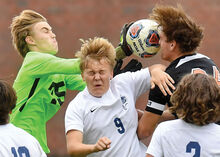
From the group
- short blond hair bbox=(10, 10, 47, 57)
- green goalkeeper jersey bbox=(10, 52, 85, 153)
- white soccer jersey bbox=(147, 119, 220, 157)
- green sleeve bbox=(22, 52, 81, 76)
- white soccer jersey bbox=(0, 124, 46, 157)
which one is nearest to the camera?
white soccer jersey bbox=(147, 119, 220, 157)

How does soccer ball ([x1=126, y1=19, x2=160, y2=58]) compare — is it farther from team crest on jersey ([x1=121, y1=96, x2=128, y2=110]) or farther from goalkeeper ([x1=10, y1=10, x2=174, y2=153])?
goalkeeper ([x1=10, y1=10, x2=174, y2=153])

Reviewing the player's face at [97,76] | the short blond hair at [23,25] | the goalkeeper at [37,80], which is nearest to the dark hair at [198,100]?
the player's face at [97,76]

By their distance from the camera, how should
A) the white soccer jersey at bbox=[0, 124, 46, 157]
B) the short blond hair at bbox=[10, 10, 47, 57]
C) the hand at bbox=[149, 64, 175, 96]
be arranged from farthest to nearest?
the short blond hair at bbox=[10, 10, 47, 57] → the hand at bbox=[149, 64, 175, 96] → the white soccer jersey at bbox=[0, 124, 46, 157]

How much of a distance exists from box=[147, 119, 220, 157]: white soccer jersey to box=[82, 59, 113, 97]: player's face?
761mm

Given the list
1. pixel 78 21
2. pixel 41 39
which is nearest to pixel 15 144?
pixel 41 39

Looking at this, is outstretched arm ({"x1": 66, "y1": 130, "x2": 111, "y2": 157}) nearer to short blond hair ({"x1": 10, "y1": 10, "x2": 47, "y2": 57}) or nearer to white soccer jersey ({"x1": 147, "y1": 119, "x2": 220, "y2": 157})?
white soccer jersey ({"x1": 147, "y1": 119, "x2": 220, "y2": 157})

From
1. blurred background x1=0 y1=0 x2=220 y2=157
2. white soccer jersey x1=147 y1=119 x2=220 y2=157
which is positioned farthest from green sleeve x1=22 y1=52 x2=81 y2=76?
blurred background x1=0 y1=0 x2=220 y2=157

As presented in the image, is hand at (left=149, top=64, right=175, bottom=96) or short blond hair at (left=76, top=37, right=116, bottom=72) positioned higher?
short blond hair at (left=76, top=37, right=116, bottom=72)

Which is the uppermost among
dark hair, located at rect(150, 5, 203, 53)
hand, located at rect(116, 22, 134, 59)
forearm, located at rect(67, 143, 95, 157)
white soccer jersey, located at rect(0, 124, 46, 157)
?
dark hair, located at rect(150, 5, 203, 53)

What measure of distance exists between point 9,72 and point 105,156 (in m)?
5.82

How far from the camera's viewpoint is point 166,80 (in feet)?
12.5

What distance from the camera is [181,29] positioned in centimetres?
391

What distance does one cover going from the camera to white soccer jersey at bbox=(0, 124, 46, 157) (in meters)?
3.49

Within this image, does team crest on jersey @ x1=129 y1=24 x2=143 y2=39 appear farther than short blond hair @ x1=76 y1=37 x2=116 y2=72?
Yes
